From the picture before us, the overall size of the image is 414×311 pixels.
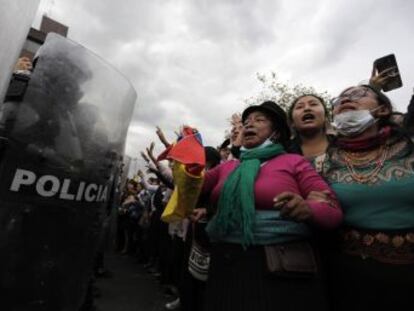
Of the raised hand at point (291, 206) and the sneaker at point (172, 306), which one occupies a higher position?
the raised hand at point (291, 206)

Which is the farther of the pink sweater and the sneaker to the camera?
the sneaker

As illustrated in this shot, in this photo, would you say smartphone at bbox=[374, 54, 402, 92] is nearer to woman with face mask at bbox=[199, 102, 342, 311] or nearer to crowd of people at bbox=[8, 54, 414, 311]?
crowd of people at bbox=[8, 54, 414, 311]

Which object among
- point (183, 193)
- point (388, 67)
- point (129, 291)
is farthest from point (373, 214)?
point (129, 291)

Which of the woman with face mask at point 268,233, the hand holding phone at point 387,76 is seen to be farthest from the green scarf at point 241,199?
the hand holding phone at point 387,76

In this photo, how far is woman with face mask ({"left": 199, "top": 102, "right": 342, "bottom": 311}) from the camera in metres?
1.60

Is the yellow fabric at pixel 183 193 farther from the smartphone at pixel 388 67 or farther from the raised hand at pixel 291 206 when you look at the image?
the smartphone at pixel 388 67

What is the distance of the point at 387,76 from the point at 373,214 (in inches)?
50.2

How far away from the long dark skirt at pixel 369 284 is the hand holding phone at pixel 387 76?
136 centimetres

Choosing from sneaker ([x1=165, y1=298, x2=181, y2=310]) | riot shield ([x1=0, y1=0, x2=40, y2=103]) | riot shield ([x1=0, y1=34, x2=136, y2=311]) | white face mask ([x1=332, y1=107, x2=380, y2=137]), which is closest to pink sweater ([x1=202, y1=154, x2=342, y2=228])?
white face mask ([x1=332, y1=107, x2=380, y2=137])

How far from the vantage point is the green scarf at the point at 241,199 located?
1.73 meters

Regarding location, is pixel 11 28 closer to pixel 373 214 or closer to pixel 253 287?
pixel 253 287

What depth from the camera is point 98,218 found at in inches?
66.2

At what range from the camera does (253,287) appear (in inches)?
65.4

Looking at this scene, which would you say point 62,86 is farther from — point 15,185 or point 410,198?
point 410,198
